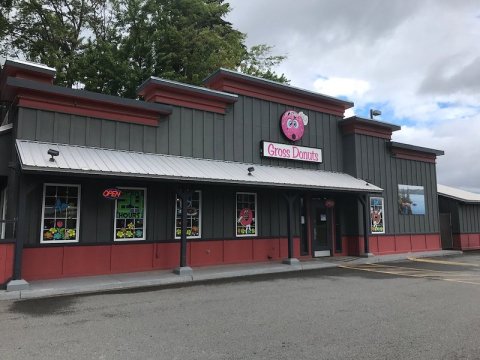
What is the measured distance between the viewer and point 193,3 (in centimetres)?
2661

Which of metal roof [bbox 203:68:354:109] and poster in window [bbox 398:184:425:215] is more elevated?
metal roof [bbox 203:68:354:109]

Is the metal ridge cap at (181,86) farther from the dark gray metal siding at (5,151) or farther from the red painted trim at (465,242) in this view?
the red painted trim at (465,242)

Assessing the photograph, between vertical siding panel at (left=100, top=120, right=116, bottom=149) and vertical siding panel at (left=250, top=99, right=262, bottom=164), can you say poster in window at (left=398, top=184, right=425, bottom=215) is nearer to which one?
vertical siding panel at (left=250, top=99, right=262, bottom=164)

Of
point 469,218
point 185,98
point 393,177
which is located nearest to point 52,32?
point 185,98

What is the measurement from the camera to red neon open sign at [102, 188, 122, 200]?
444 inches

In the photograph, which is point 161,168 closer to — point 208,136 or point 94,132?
point 94,132

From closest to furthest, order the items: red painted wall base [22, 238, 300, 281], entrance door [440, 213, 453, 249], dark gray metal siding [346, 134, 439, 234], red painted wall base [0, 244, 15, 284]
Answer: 1. red painted wall base [0, 244, 15, 284]
2. red painted wall base [22, 238, 300, 281]
3. dark gray metal siding [346, 134, 439, 234]
4. entrance door [440, 213, 453, 249]

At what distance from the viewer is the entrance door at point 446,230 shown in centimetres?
2205

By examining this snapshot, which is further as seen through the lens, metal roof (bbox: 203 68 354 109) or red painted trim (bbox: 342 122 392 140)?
red painted trim (bbox: 342 122 392 140)

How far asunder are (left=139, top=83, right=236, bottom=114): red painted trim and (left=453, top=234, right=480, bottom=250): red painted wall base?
14.7m

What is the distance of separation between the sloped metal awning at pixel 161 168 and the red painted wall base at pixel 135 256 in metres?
2.44

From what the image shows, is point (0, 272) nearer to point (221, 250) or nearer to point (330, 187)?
point (221, 250)

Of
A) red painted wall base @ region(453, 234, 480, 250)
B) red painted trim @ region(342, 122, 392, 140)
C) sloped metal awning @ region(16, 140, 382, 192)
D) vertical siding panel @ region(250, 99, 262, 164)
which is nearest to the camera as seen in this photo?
sloped metal awning @ region(16, 140, 382, 192)

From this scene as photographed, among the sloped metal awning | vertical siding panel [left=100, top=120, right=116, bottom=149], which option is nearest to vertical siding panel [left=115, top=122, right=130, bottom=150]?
vertical siding panel [left=100, top=120, right=116, bottom=149]
